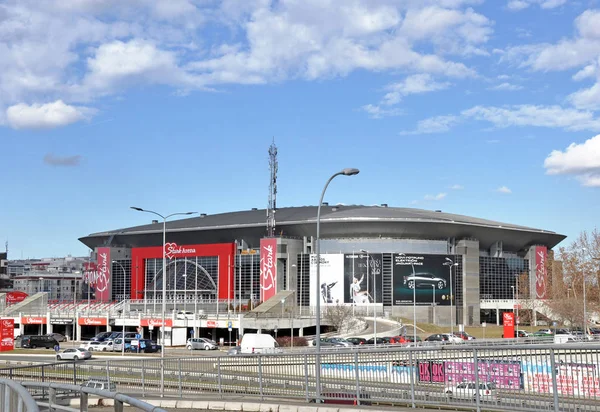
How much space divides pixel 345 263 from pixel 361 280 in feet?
10.8

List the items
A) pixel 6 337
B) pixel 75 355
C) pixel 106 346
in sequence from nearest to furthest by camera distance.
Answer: pixel 75 355 < pixel 106 346 < pixel 6 337

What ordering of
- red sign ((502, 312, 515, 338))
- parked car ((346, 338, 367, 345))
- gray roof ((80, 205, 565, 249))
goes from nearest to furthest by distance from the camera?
red sign ((502, 312, 515, 338)) → parked car ((346, 338, 367, 345)) → gray roof ((80, 205, 565, 249))

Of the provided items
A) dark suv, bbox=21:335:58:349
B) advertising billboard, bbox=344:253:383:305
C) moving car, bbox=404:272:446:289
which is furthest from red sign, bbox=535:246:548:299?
dark suv, bbox=21:335:58:349

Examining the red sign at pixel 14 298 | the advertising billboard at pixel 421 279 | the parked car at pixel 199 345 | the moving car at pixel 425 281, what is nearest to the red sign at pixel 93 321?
the parked car at pixel 199 345

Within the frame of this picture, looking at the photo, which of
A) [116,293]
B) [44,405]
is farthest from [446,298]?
[44,405]

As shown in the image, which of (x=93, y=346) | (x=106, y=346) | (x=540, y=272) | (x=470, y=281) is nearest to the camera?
(x=106, y=346)

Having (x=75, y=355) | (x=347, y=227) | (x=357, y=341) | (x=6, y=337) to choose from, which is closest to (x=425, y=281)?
(x=347, y=227)

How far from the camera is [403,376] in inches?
704

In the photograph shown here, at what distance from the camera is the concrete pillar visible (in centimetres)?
11862

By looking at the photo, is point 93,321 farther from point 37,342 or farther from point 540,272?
point 540,272

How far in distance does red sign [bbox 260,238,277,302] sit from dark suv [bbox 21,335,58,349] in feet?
120

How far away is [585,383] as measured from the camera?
1335cm

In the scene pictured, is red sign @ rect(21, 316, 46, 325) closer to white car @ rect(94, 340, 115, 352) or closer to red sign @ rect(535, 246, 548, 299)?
white car @ rect(94, 340, 115, 352)

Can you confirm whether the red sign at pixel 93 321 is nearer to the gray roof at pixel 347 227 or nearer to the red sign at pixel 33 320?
the red sign at pixel 33 320
